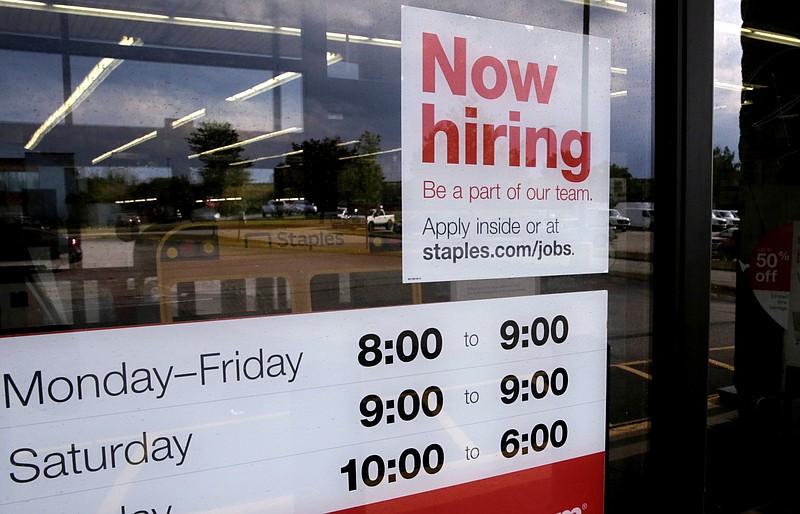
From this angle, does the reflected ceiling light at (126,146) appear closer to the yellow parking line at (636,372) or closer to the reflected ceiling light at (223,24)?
the reflected ceiling light at (223,24)

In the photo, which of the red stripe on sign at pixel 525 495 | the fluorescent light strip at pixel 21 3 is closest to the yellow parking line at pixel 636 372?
the red stripe on sign at pixel 525 495

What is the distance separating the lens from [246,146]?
1410 mm

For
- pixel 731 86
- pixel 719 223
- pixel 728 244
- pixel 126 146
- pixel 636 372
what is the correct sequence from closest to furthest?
1. pixel 126 146
2. pixel 636 372
3. pixel 719 223
4. pixel 731 86
5. pixel 728 244

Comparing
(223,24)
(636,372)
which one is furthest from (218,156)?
(636,372)

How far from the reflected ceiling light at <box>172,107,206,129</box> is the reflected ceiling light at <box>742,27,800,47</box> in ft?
7.57

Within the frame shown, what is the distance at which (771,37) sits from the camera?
2684 millimetres

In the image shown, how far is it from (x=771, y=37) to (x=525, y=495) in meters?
2.39

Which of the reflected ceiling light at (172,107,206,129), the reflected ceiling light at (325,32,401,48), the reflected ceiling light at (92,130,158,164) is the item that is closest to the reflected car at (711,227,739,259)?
the reflected ceiling light at (325,32,401,48)

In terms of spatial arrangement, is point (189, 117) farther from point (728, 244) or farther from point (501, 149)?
point (728, 244)

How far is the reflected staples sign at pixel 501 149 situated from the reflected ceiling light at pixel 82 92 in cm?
69

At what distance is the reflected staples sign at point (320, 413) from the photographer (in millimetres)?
1208

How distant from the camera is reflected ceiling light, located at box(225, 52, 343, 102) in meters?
1.40

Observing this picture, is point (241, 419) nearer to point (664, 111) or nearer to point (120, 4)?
point (120, 4)

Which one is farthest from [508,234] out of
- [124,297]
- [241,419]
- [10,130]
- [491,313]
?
[10,130]
